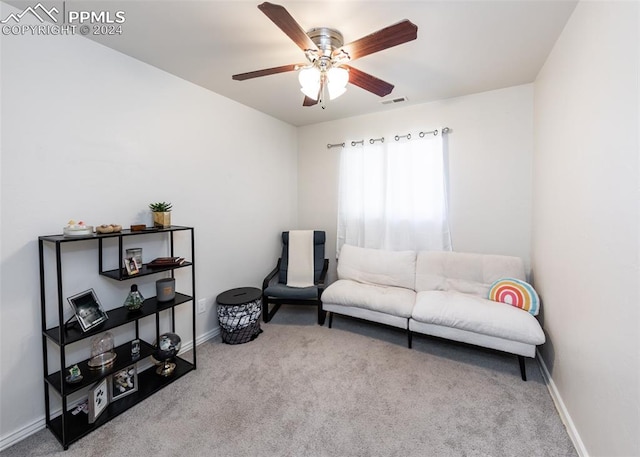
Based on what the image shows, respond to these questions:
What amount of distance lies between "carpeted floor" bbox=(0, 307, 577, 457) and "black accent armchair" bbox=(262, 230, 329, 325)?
578mm

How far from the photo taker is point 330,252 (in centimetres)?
373

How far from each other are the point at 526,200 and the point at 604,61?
155cm

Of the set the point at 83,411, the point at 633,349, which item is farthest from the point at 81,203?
the point at 633,349

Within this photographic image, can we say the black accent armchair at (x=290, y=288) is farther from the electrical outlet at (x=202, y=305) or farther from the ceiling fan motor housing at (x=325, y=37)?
the ceiling fan motor housing at (x=325, y=37)

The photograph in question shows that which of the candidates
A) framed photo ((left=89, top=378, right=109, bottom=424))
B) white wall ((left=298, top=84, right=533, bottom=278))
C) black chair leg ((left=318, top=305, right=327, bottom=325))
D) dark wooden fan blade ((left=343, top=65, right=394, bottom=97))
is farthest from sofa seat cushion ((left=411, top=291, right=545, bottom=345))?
framed photo ((left=89, top=378, right=109, bottom=424))

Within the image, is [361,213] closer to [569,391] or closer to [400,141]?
[400,141]

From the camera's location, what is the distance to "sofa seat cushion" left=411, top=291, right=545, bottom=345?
198 cm

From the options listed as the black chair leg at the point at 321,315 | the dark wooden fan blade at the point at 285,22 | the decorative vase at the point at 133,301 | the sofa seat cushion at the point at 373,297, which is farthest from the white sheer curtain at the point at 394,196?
the decorative vase at the point at 133,301

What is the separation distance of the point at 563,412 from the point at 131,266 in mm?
2912

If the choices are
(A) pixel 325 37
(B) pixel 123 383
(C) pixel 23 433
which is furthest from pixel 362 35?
(C) pixel 23 433

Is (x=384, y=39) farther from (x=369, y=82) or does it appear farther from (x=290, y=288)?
(x=290, y=288)

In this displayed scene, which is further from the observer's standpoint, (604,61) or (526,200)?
(526,200)

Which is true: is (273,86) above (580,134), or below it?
above

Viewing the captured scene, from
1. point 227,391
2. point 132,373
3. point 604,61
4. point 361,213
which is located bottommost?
point 227,391
